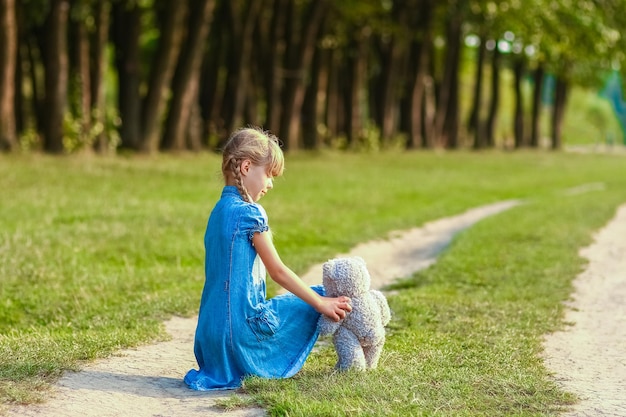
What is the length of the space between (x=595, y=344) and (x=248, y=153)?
334 cm

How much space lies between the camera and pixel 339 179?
987 inches

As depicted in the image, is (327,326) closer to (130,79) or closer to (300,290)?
(300,290)

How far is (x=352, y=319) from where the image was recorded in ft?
23.0

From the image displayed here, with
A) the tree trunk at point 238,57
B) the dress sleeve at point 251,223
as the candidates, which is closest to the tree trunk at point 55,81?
the tree trunk at point 238,57

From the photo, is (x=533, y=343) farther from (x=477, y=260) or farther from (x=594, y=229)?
(x=594, y=229)

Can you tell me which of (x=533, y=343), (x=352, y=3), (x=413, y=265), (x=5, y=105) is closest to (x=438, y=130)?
(x=352, y=3)

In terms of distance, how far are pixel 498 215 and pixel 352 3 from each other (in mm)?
15935

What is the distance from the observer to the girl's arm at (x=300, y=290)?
688cm

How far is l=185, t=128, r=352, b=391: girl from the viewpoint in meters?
6.85

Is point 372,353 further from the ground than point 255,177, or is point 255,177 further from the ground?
point 255,177

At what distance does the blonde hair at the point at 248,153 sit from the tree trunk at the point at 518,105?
49071 millimetres

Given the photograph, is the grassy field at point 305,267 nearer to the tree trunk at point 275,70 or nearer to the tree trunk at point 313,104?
the tree trunk at point 275,70

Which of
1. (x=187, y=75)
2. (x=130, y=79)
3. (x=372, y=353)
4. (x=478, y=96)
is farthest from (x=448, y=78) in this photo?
(x=372, y=353)

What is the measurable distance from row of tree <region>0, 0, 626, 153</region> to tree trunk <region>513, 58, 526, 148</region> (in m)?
3.92
